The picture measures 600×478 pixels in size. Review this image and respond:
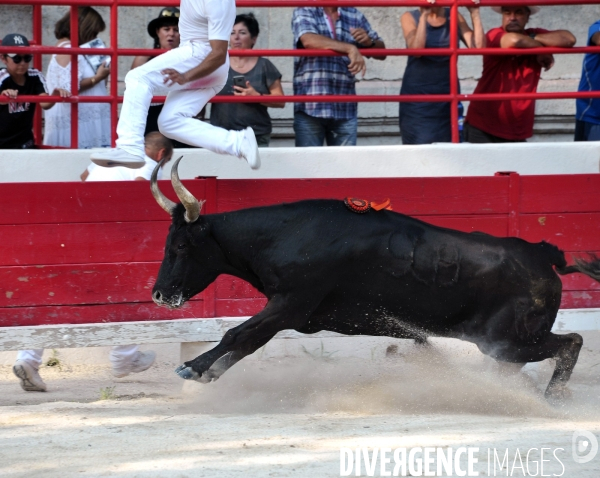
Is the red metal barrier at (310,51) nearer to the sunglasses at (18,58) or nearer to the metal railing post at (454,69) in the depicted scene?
the metal railing post at (454,69)

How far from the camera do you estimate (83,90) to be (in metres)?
6.73

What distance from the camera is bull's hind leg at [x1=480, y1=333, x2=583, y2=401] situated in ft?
16.9

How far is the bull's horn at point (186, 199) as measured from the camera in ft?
15.6

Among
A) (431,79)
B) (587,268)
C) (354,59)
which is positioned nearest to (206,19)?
(354,59)

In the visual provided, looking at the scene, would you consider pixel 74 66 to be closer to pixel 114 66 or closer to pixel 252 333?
pixel 114 66

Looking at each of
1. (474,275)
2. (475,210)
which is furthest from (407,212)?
(474,275)

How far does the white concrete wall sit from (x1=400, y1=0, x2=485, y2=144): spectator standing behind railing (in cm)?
43

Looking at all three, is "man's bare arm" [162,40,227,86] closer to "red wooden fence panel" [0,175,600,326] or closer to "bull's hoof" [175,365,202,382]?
"red wooden fence panel" [0,175,600,326]

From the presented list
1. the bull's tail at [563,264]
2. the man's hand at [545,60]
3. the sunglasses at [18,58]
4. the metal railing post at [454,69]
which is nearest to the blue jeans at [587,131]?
the man's hand at [545,60]

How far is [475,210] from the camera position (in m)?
6.11

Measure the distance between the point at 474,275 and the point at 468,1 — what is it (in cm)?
214

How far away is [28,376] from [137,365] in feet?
2.04

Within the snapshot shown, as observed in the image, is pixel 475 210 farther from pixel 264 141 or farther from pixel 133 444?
pixel 133 444

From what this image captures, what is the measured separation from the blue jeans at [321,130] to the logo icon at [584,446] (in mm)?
3066
